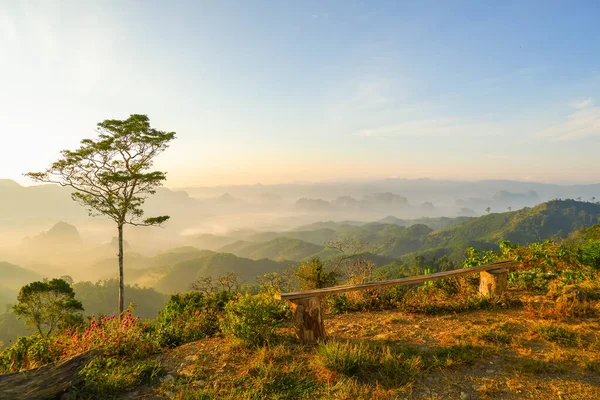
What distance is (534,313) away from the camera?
19.5 feet

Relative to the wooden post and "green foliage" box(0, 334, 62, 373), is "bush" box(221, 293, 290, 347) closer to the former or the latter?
the wooden post

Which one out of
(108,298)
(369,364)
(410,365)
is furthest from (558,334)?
(108,298)

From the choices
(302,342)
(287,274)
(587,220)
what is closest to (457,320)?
(302,342)

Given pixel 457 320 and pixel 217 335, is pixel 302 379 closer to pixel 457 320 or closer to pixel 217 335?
pixel 217 335

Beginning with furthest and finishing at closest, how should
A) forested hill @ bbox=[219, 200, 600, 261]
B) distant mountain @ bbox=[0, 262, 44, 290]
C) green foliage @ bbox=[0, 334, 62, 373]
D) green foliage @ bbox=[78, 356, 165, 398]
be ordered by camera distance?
distant mountain @ bbox=[0, 262, 44, 290]
forested hill @ bbox=[219, 200, 600, 261]
green foliage @ bbox=[0, 334, 62, 373]
green foliage @ bbox=[78, 356, 165, 398]

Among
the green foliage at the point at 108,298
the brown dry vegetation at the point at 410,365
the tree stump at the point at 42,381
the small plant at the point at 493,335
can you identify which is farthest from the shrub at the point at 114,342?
the green foliage at the point at 108,298

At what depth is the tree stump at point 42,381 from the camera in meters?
3.28

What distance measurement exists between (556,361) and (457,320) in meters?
1.92

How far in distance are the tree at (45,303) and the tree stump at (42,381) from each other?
2818cm

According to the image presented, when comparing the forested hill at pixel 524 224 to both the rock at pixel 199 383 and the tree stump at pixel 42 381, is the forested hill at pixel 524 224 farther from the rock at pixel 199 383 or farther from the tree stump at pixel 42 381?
the tree stump at pixel 42 381

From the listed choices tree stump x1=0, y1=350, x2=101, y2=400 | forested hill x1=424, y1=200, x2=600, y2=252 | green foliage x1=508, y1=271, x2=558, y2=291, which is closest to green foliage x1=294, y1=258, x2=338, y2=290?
green foliage x1=508, y1=271, x2=558, y2=291

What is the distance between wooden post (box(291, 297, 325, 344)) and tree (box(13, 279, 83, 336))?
29307mm

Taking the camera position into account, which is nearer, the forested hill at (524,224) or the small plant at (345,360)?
the small plant at (345,360)

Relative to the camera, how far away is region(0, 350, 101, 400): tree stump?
3277mm
